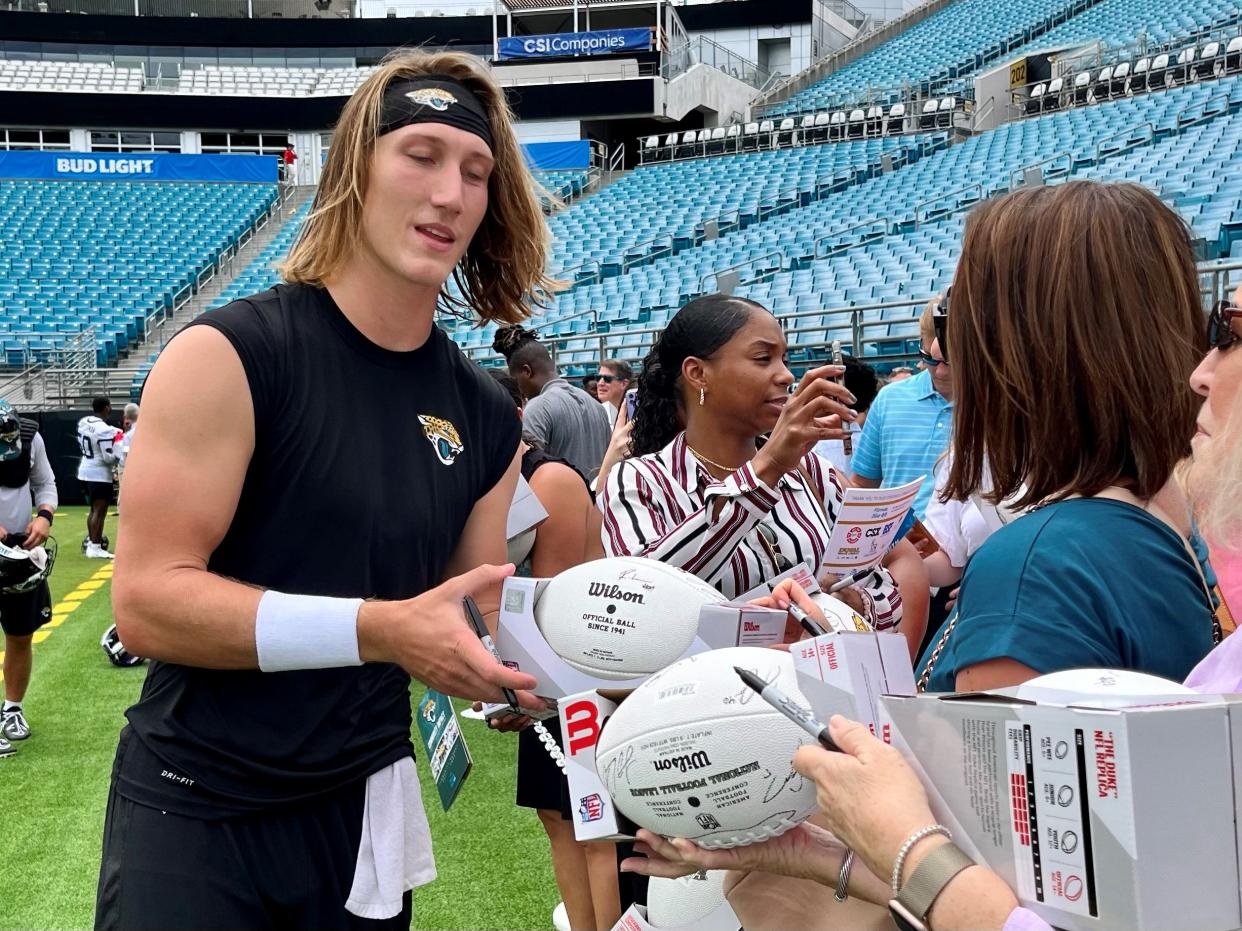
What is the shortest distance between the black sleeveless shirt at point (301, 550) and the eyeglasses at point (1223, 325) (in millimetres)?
1208

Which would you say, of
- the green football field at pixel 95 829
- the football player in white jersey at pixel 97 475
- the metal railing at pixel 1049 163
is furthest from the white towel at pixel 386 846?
the metal railing at pixel 1049 163

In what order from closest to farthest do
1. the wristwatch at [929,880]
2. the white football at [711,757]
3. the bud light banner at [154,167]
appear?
the wristwatch at [929,880] < the white football at [711,757] < the bud light banner at [154,167]

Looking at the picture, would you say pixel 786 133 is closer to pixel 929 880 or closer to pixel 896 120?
pixel 896 120

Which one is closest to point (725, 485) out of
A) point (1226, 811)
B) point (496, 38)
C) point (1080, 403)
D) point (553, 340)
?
point (1080, 403)

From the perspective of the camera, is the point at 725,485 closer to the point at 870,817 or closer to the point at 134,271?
the point at 870,817

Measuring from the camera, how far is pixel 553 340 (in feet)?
53.9

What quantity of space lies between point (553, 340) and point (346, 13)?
28.3 metres

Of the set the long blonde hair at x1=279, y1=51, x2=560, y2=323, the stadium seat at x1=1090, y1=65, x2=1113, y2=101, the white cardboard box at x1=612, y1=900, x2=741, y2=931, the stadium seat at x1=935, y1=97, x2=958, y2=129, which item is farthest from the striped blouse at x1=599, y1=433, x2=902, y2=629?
the stadium seat at x1=935, y1=97, x2=958, y2=129

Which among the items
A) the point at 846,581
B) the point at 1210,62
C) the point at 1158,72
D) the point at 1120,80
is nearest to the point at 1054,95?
the point at 1120,80

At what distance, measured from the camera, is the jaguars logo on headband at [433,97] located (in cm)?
202

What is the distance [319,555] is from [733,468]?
146 centimetres

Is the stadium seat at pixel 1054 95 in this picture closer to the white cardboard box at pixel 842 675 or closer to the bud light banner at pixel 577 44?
the bud light banner at pixel 577 44

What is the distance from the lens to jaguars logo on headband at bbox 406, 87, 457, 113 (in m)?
2.02

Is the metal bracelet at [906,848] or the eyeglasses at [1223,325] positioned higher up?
the eyeglasses at [1223,325]
